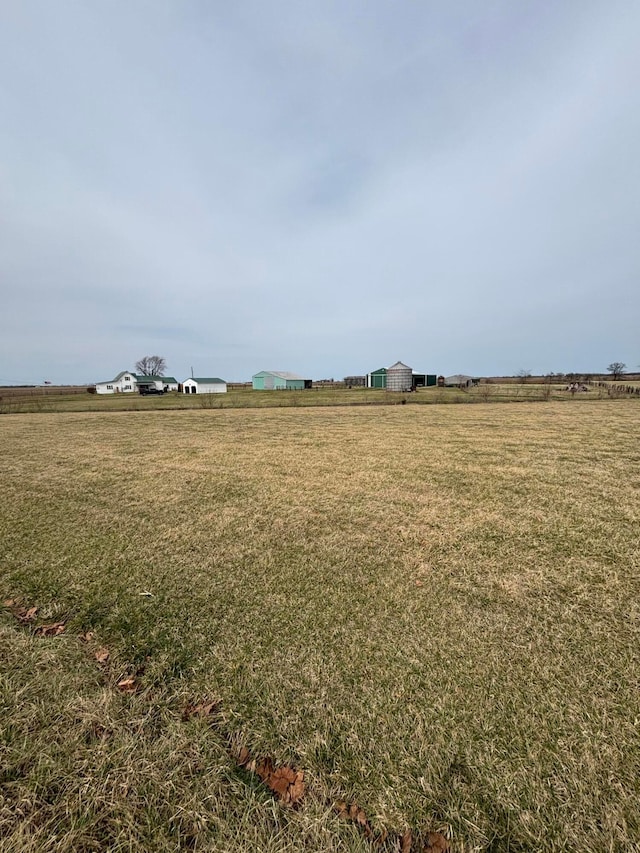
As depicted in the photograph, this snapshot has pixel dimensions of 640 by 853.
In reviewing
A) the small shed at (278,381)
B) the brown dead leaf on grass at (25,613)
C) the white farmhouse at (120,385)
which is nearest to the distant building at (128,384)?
the white farmhouse at (120,385)

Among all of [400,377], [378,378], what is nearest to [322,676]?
[400,377]

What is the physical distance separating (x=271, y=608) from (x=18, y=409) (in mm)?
32993

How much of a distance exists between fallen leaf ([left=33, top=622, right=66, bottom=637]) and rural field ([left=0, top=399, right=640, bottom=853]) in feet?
0.06

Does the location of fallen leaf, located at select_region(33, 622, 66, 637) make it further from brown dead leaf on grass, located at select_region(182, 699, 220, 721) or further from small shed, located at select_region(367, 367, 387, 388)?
small shed, located at select_region(367, 367, 387, 388)

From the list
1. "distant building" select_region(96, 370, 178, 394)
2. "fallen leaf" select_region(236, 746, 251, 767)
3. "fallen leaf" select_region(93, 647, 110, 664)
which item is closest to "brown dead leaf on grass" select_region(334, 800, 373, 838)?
"fallen leaf" select_region(236, 746, 251, 767)

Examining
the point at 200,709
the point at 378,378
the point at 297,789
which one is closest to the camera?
the point at 297,789

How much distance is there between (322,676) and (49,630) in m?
2.27

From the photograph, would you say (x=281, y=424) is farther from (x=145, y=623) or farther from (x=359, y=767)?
(x=359, y=767)

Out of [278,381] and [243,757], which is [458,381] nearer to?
[278,381]

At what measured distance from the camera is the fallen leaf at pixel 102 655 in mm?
2498

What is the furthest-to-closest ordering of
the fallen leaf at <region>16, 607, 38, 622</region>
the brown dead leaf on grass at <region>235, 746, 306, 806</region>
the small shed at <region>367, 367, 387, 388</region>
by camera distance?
the small shed at <region>367, 367, 387, 388</region>, the fallen leaf at <region>16, 607, 38, 622</region>, the brown dead leaf on grass at <region>235, 746, 306, 806</region>

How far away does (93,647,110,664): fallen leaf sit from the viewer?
250cm

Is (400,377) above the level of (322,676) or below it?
above

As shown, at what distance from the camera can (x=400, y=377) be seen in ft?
158
